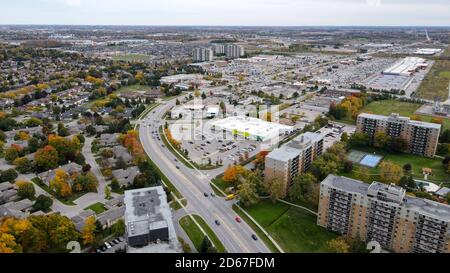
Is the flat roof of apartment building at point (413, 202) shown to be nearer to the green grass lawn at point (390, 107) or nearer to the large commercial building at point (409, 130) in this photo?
the large commercial building at point (409, 130)

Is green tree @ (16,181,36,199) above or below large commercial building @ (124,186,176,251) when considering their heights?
below

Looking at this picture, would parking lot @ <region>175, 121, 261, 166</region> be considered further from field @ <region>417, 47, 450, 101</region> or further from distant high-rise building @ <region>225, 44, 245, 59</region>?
distant high-rise building @ <region>225, 44, 245, 59</region>

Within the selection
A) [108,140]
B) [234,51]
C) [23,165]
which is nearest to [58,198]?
[23,165]

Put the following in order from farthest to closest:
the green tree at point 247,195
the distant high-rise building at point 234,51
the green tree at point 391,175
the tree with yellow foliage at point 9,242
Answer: the distant high-rise building at point 234,51, the green tree at point 391,175, the green tree at point 247,195, the tree with yellow foliage at point 9,242

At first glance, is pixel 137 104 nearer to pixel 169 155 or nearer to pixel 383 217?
pixel 169 155

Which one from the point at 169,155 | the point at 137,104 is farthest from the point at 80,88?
the point at 169,155

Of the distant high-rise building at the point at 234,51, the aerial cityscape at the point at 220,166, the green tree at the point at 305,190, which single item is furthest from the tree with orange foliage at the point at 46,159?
the distant high-rise building at the point at 234,51

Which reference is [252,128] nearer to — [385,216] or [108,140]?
[108,140]

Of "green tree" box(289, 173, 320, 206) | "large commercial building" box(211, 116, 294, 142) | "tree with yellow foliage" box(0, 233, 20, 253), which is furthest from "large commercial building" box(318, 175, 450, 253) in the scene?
"tree with yellow foliage" box(0, 233, 20, 253)
